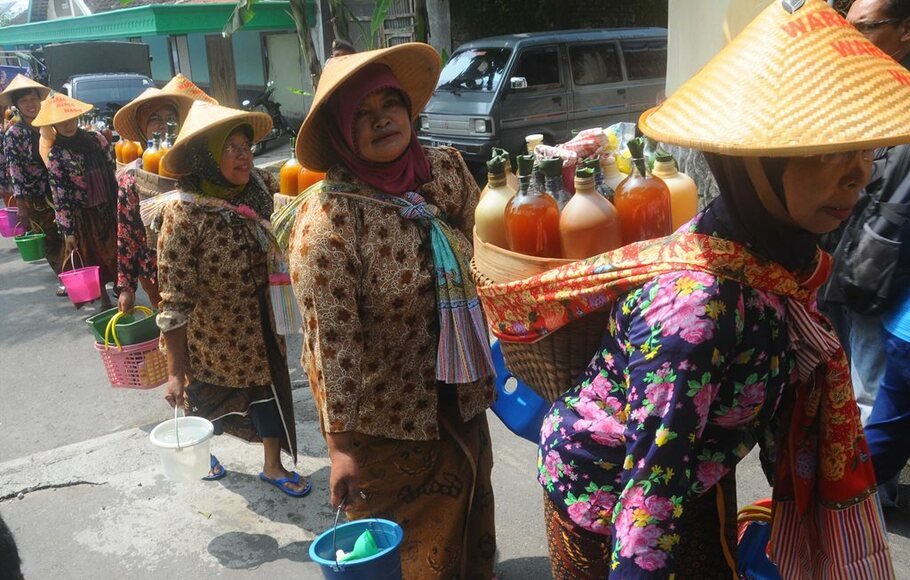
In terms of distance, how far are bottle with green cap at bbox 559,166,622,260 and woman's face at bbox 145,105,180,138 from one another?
164 inches

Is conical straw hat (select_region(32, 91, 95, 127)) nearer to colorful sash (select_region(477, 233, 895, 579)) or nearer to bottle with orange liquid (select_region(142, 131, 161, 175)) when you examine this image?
bottle with orange liquid (select_region(142, 131, 161, 175))

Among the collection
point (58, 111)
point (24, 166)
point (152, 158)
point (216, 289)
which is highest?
point (58, 111)

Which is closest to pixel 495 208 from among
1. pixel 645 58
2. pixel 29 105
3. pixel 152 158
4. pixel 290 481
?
pixel 290 481

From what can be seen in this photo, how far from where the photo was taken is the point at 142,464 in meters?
4.13

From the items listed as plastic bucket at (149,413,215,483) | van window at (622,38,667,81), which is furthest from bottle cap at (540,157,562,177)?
van window at (622,38,667,81)

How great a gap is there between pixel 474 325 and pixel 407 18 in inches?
518

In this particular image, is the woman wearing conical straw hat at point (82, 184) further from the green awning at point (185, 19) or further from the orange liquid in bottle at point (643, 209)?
the green awning at point (185, 19)

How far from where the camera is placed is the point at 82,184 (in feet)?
21.5

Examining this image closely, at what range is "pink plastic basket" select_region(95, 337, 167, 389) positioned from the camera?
13.4 feet

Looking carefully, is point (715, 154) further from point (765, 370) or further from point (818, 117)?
point (765, 370)

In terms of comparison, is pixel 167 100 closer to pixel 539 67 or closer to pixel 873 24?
pixel 873 24

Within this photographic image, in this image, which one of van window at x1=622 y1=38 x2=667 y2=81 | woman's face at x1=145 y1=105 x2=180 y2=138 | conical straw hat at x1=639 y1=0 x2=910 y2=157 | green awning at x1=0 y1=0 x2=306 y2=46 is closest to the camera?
conical straw hat at x1=639 y1=0 x2=910 y2=157

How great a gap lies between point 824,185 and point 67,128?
632 cm

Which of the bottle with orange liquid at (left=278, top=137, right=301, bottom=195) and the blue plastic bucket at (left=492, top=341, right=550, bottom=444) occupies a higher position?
the bottle with orange liquid at (left=278, top=137, right=301, bottom=195)
